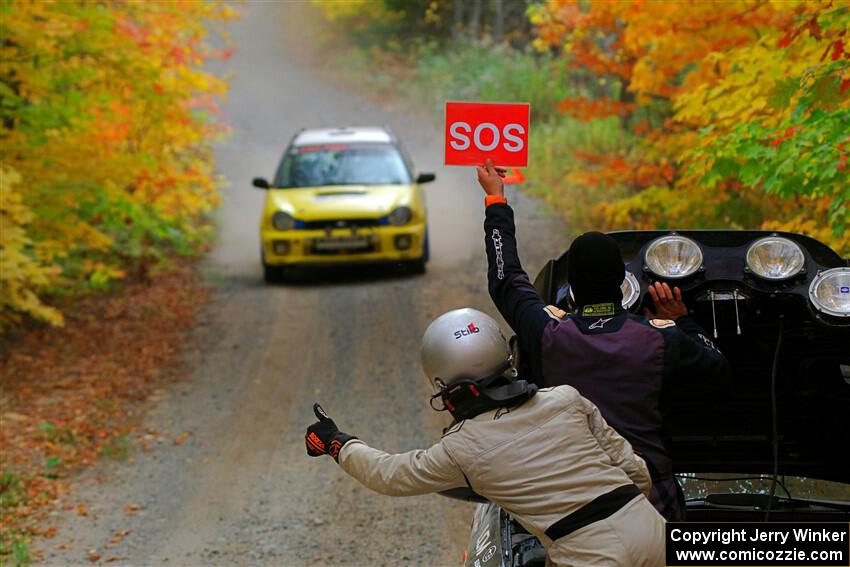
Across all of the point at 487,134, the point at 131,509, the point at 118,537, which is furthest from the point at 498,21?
the point at 487,134

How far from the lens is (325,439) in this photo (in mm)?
3693

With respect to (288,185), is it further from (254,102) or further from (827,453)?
(254,102)

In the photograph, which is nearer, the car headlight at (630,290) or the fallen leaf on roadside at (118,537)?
the car headlight at (630,290)

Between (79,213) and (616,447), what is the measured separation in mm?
10736

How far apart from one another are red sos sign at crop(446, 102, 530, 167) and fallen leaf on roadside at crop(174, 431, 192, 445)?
238 inches

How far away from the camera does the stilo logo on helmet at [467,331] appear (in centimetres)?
340

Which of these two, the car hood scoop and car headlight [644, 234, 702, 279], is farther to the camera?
the car hood scoop

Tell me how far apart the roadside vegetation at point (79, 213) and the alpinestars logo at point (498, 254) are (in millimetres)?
4642

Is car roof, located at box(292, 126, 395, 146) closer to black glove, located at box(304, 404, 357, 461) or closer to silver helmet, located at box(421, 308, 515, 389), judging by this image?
black glove, located at box(304, 404, 357, 461)

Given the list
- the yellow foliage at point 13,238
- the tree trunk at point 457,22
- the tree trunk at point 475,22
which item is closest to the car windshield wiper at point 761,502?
the yellow foliage at point 13,238

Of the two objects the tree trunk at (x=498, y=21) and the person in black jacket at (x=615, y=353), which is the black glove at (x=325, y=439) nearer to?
the person in black jacket at (x=615, y=353)

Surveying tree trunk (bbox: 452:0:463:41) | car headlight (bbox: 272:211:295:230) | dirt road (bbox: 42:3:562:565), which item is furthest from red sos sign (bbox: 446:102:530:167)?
tree trunk (bbox: 452:0:463:41)

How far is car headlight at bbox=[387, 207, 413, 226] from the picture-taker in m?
15.5

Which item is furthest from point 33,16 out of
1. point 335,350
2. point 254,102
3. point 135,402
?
point 254,102
